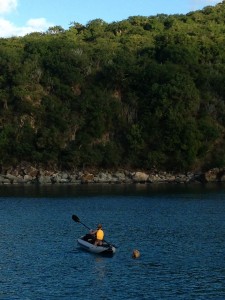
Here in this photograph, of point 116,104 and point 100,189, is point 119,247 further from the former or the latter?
point 116,104

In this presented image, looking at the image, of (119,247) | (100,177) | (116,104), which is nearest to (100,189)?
(100,177)

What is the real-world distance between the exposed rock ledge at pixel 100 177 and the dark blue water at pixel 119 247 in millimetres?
16619

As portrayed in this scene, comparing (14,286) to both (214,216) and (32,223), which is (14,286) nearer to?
(32,223)

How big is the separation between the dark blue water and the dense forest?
20180mm

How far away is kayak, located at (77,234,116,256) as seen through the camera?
35.2m

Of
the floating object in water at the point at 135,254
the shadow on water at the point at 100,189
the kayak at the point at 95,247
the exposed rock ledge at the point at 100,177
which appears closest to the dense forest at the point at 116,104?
the exposed rock ledge at the point at 100,177

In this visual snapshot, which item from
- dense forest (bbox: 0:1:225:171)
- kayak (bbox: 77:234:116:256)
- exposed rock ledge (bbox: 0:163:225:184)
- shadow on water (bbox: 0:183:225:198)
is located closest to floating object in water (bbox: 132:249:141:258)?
kayak (bbox: 77:234:116:256)

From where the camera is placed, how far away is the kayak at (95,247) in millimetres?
35250

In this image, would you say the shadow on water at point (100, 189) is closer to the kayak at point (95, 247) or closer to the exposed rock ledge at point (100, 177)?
the exposed rock ledge at point (100, 177)

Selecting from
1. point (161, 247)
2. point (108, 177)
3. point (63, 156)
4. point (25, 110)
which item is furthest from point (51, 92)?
point (161, 247)

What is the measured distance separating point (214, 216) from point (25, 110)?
46.9 meters

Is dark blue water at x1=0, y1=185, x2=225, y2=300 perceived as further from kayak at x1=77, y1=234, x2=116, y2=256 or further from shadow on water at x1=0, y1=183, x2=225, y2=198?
shadow on water at x1=0, y1=183, x2=225, y2=198

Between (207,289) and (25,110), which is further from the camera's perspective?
(25,110)

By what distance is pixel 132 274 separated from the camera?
101 ft
